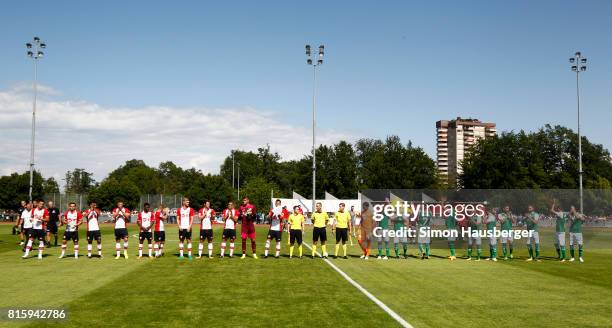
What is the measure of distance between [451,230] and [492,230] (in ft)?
5.79

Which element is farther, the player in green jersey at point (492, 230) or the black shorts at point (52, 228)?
the black shorts at point (52, 228)

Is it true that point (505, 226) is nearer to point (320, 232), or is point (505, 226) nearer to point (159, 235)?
point (320, 232)

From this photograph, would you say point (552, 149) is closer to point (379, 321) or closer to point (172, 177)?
point (379, 321)

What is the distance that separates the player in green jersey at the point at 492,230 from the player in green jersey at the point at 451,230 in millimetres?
1481

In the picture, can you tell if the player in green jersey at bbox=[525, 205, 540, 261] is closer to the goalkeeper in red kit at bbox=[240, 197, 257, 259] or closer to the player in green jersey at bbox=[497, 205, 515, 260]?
the player in green jersey at bbox=[497, 205, 515, 260]

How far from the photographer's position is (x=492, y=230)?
80.4 ft

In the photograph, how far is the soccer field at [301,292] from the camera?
10.4 m

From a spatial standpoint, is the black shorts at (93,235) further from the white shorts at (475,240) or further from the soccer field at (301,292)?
the white shorts at (475,240)

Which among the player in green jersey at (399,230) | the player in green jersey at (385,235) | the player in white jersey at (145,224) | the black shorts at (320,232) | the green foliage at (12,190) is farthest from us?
the green foliage at (12,190)

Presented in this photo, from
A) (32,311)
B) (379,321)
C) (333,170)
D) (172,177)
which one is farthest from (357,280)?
(172,177)

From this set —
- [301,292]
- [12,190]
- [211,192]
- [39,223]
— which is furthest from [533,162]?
[12,190]

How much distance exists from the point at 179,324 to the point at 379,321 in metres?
3.57

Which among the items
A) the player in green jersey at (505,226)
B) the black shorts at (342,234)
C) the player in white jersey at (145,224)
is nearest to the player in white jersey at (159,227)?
the player in white jersey at (145,224)

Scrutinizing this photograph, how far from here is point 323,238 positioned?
2333 centimetres
